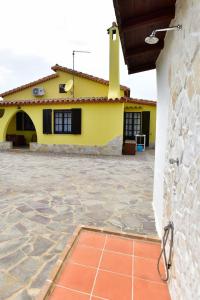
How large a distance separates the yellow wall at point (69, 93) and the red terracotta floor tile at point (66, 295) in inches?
551

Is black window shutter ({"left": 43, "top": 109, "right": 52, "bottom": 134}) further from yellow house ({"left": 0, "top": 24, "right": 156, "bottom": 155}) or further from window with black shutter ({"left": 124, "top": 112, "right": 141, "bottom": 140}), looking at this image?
window with black shutter ({"left": 124, "top": 112, "right": 141, "bottom": 140})

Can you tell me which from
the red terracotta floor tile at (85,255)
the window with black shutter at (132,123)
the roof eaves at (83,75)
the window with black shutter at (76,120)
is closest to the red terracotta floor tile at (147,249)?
the red terracotta floor tile at (85,255)

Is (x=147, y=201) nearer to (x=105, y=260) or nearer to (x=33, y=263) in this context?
(x=105, y=260)

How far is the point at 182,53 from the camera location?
6.35 feet

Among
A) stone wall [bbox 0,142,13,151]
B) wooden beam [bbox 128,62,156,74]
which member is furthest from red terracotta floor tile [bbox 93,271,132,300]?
stone wall [bbox 0,142,13,151]

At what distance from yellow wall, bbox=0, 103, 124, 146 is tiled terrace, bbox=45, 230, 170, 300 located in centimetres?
943

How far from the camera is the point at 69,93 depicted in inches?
631

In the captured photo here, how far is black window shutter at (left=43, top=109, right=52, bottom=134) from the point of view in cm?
1334

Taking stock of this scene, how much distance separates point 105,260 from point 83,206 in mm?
2054

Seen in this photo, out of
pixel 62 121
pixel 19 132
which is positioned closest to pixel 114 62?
pixel 62 121

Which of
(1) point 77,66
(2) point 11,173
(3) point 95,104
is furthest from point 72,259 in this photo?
(1) point 77,66

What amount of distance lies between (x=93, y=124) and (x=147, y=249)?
33.3ft

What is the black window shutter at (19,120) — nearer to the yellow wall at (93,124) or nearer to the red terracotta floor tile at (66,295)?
the yellow wall at (93,124)

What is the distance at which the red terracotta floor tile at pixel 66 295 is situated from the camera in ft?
7.04
